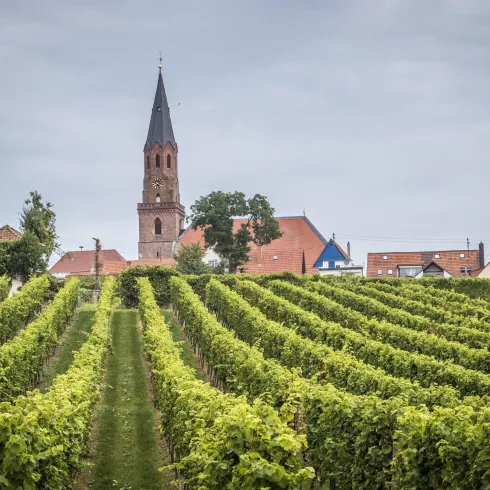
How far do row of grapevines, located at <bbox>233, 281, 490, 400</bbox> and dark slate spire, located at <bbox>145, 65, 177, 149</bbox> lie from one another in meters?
62.4

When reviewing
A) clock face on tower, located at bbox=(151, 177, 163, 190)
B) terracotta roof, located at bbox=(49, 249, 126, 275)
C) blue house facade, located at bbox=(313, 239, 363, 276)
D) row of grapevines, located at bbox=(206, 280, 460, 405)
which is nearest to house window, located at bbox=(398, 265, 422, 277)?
blue house facade, located at bbox=(313, 239, 363, 276)

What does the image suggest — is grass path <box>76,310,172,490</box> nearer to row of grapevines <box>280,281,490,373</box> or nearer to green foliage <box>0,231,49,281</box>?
row of grapevines <box>280,281,490,373</box>

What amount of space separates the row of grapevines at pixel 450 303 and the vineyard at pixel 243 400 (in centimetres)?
16

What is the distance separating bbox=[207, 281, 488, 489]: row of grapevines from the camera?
11.4 meters

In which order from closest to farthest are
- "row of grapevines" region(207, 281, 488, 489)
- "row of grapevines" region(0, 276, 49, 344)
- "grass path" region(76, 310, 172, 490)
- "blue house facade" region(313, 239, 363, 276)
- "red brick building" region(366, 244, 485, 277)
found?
"row of grapevines" region(207, 281, 488, 489) → "grass path" region(76, 310, 172, 490) → "row of grapevines" region(0, 276, 49, 344) → "red brick building" region(366, 244, 485, 277) → "blue house facade" region(313, 239, 363, 276)

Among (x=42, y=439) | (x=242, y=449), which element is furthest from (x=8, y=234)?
(x=242, y=449)

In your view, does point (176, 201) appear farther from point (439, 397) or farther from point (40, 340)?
point (439, 397)

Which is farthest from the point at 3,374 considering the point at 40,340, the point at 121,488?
the point at 40,340

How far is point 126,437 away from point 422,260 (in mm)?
69221

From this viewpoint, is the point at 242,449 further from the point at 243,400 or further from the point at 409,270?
the point at 409,270

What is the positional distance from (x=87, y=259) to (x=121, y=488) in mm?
99169

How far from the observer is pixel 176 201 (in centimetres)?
9988

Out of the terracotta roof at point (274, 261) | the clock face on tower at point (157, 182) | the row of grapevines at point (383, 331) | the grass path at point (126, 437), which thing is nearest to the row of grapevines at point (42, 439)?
the grass path at point (126, 437)

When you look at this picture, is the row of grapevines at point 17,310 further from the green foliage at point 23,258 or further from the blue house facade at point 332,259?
the blue house facade at point 332,259
